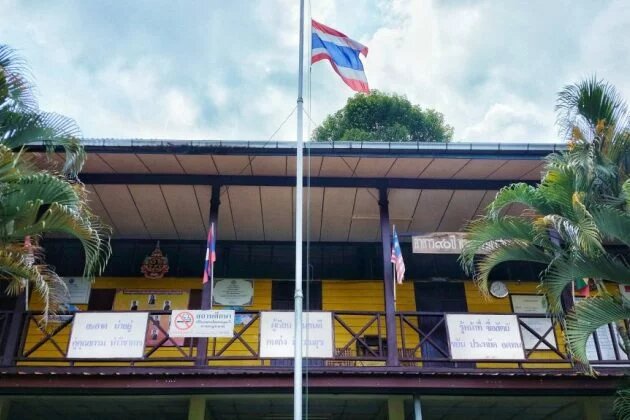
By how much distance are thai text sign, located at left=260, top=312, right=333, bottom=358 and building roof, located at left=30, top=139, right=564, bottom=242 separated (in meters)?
2.32

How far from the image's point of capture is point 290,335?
8945 mm

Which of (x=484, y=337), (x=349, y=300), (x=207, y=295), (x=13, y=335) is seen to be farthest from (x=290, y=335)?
(x=13, y=335)

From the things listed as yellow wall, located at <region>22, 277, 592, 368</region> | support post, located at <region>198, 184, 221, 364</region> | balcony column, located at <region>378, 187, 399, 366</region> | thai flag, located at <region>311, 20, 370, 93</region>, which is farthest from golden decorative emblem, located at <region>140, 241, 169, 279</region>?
thai flag, located at <region>311, 20, 370, 93</region>

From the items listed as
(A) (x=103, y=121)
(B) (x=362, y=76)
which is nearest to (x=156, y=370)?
(B) (x=362, y=76)

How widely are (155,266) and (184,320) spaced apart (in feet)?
12.3

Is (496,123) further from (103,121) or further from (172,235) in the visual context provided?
(172,235)

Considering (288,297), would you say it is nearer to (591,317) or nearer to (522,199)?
(522,199)

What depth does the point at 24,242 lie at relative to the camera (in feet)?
23.7

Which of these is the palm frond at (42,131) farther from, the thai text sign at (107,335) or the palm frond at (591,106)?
the palm frond at (591,106)

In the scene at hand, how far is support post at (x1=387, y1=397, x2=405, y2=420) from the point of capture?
8762 mm

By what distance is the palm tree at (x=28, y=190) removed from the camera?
665 centimetres

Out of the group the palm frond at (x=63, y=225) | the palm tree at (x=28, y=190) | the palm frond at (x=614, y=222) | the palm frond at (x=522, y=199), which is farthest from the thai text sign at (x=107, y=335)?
the palm frond at (x=614, y=222)

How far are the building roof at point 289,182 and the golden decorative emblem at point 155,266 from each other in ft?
1.79

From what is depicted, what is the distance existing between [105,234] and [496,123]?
115 ft
